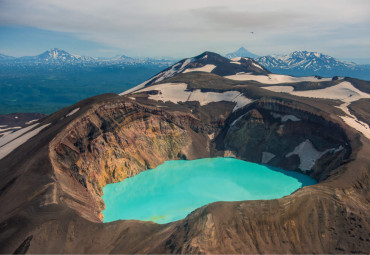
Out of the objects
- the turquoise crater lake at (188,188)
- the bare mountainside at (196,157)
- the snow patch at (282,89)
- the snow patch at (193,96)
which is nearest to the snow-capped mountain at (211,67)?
the snow patch at (282,89)

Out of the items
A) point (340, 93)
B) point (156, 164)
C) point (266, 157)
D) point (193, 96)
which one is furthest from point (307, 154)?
point (340, 93)

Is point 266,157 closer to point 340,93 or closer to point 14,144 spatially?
point 340,93

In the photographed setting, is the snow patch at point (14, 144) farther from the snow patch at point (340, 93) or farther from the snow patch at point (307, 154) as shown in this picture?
the snow patch at point (340, 93)

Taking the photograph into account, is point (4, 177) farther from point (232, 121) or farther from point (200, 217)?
point (232, 121)

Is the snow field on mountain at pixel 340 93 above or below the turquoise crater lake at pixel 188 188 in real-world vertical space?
above

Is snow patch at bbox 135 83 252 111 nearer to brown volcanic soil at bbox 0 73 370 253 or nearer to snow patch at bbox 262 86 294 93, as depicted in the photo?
brown volcanic soil at bbox 0 73 370 253
